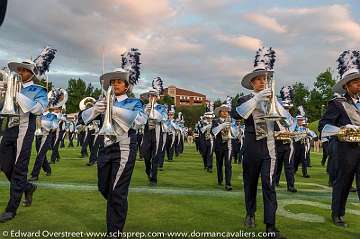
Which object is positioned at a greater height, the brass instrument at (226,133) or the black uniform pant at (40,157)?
the brass instrument at (226,133)

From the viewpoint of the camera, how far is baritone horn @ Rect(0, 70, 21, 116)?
6266 mm

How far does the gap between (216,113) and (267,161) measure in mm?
5637

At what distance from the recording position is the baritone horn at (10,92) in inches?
247

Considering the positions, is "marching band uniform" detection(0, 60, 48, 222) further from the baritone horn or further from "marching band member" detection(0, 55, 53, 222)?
the baritone horn

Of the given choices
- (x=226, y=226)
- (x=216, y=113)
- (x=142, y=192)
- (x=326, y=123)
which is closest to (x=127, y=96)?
(x=226, y=226)

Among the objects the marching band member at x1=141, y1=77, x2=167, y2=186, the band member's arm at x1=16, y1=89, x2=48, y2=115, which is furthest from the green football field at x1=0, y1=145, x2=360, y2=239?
the band member's arm at x1=16, y1=89, x2=48, y2=115

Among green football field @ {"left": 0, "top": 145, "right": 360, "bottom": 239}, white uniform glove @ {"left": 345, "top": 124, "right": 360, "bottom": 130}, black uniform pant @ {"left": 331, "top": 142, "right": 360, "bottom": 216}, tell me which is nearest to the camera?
white uniform glove @ {"left": 345, "top": 124, "right": 360, "bottom": 130}

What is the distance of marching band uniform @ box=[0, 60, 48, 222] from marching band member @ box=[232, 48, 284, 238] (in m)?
2.75

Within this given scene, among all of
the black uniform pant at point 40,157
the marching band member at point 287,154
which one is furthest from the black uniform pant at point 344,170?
the black uniform pant at point 40,157

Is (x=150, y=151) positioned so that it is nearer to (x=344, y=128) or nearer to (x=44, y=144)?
(x=44, y=144)

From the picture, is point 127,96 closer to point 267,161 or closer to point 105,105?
point 105,105

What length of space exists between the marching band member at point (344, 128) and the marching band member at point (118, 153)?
258 centimetres

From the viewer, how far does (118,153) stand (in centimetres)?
584

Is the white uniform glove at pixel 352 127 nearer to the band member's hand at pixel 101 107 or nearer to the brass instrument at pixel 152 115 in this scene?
the band member's hand at pixel 101 107
